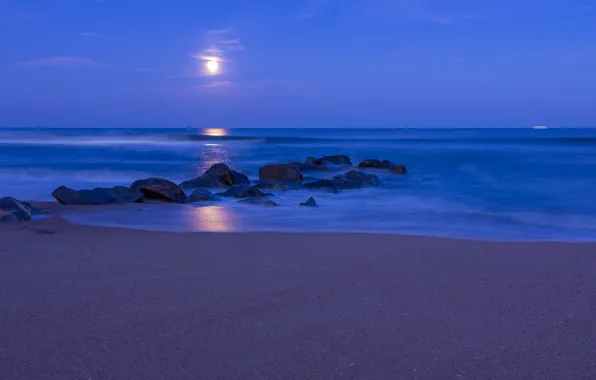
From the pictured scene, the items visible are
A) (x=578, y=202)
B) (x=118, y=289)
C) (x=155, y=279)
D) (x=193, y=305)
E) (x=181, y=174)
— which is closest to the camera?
(x=193, y=305)

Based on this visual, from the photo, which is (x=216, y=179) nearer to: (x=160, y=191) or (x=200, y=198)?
(x=200, y=198)

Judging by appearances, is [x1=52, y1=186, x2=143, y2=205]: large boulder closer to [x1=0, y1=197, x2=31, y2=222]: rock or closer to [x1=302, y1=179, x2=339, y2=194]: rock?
[x1=0, y1=197, x2=31, y2=222]: rock

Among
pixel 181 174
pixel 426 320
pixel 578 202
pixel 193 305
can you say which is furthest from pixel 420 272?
pixel 181 174

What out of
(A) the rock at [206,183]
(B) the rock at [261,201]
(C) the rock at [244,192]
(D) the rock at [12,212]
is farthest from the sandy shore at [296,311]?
Result: (A) the rock at [206,183]

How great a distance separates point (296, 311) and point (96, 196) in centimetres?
544

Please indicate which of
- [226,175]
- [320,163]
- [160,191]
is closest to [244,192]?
[160,191]

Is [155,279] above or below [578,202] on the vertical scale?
above

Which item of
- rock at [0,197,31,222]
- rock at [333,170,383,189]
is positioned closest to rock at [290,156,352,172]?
rock at [333,170,383,189]

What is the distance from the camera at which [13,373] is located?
2.15 metres

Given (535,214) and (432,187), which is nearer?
(535,214)

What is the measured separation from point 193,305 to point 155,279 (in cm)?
61

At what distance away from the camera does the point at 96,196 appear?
752 centimetres

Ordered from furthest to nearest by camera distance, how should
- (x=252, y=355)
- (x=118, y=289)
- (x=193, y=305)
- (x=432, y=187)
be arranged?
1. (x=432, y=187)
2. (x=118, y=289)
3. (x=193, y=305)
4. (x=252, y=355)

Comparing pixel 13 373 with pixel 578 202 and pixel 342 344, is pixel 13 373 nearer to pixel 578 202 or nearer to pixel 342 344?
pixel 342 344
